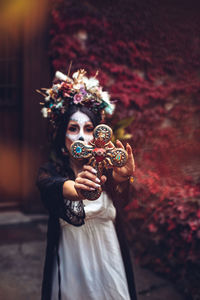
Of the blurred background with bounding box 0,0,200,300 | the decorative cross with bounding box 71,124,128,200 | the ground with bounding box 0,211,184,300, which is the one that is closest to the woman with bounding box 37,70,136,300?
the decorative cross with bounding box 71,124,128,200

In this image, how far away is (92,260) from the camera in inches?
66.4

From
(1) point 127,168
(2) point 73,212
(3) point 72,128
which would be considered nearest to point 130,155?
(1) point 127,168

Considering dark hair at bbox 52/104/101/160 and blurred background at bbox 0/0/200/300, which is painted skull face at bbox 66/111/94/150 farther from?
blurred background at bbox 0/0/200/300

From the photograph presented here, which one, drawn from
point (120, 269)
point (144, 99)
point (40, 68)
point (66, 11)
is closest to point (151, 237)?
point (120, 269)

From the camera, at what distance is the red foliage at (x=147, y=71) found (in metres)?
3.53

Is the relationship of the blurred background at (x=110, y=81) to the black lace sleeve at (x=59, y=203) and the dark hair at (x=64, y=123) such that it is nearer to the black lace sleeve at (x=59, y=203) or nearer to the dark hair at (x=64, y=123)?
the dark hair at (x=64, y=123)

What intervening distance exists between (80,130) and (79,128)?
0.02m

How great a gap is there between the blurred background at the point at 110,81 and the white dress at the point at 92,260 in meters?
1.71

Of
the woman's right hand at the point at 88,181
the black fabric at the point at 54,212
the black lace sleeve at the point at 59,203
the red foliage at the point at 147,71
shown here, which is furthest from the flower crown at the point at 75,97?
the red foliage at the point at 147,71

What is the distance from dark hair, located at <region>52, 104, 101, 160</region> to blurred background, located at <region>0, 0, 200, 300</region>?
5.48ft

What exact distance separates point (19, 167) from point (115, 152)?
3566mm

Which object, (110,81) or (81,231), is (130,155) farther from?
(110,81)

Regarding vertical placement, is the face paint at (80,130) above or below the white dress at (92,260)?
above

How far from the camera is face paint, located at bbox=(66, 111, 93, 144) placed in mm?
1739
